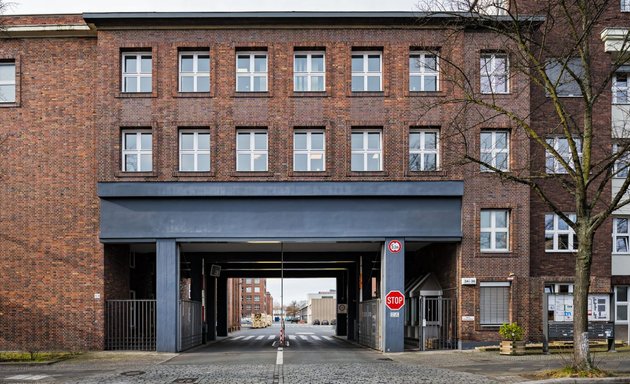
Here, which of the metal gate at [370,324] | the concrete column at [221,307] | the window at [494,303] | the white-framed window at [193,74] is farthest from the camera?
the concrete column at [221,307]

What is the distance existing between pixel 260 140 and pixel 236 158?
4.00 feet

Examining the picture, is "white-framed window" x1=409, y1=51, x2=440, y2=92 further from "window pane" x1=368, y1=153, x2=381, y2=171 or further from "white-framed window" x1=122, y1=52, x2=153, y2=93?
"white-framed window" x1=122, y1=52, x2=153, y2=93

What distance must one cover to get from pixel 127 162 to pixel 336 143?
829 centimetres

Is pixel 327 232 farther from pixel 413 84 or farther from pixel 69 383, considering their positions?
pixel 69 383

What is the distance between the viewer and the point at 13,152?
29.0 metres

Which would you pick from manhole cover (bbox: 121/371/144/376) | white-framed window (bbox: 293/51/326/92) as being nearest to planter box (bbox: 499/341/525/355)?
white-framed window (bbox: 293/51/326/92)

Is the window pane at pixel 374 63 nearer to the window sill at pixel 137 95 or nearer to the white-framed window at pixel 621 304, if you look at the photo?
the window sill at pixel 137 95

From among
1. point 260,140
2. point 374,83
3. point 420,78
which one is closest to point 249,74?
point 260,140

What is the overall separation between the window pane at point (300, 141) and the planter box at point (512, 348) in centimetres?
1062

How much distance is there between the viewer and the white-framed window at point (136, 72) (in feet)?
95.5

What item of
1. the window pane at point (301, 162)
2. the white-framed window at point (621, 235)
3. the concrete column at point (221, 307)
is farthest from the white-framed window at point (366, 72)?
the concrete column at point (221, 307)

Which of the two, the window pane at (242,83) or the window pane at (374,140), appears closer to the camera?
the window pane at (374,140)

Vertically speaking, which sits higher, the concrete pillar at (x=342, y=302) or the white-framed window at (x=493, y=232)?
the white-framed window at (x=493, y=232)

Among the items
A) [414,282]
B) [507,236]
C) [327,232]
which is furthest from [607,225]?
[327,232]
